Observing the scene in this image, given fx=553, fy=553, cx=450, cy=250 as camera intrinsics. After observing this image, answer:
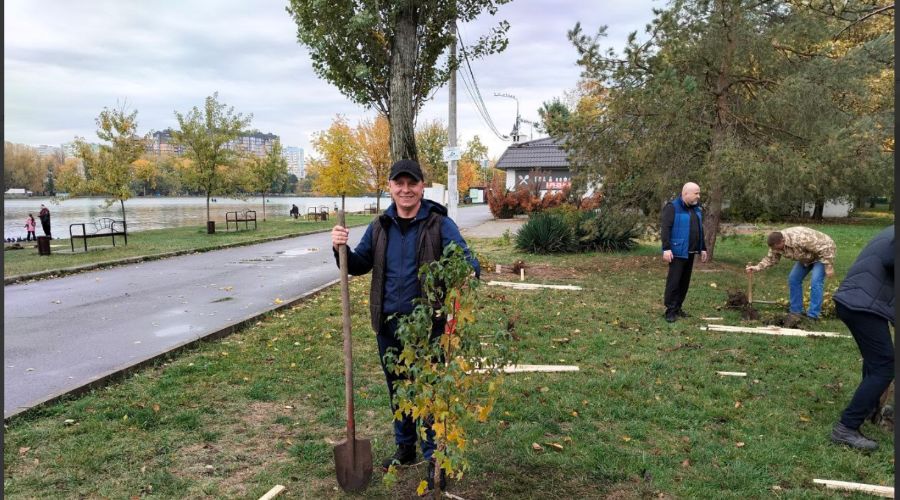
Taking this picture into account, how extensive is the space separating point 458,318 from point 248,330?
518 centimetres

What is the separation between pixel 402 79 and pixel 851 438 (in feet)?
26.4

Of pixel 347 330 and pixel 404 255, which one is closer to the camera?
pixel 404 255

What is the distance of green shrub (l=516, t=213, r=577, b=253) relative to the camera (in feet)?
49.1

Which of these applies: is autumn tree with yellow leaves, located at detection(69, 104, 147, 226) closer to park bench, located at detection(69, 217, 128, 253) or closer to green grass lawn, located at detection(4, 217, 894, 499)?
park bench, located at detection(69, 217, 128, 253)

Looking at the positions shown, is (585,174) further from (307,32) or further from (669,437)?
(669,437)

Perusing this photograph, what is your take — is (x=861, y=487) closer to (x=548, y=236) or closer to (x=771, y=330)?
(x=771, y=330)

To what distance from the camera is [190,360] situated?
19.3ft

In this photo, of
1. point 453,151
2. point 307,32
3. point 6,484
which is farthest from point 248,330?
point 453,151

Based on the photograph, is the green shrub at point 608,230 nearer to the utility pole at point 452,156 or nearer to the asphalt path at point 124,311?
the utility pole at point 452,156

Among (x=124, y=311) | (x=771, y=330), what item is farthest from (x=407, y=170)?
(x=124, y=311)

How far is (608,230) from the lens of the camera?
43.0 feet

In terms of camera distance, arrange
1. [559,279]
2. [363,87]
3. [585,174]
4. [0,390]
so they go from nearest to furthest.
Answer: [0,390], [363,87], [559,279], [585,174]

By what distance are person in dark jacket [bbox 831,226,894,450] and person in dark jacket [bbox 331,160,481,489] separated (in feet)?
8.92

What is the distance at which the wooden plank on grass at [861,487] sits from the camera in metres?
3.21
